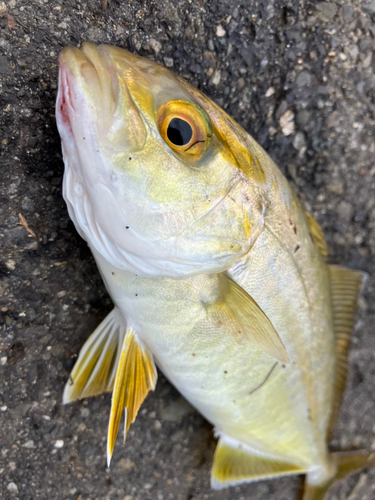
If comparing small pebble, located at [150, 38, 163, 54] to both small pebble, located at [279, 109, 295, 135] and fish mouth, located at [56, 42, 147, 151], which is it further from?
small pebble, located at [279, 109, 295, 135]

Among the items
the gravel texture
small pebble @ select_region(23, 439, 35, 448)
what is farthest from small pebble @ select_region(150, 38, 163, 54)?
small pebble @ select_region(23, 439, 35, 448)

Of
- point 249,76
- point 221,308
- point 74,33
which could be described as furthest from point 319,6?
point 221,308

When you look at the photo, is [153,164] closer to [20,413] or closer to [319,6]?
[20,413]

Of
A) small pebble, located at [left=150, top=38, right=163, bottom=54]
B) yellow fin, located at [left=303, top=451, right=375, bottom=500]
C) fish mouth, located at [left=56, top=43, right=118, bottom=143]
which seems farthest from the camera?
yellow fin, located at [left=303, top=451, right=375, bottom=500]

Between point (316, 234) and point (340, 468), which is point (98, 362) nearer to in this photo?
point (316, 234)

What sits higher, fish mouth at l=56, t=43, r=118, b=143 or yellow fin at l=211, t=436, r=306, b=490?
fish mouth at l=56, t=43, r=118, b=143

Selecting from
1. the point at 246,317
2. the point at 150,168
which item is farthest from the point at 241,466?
the point at 150,168

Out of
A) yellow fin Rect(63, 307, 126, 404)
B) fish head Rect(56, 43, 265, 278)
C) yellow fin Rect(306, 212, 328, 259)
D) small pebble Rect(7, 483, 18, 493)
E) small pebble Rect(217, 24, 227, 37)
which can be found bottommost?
small pebble Rect(7, 483, 18, 493)
